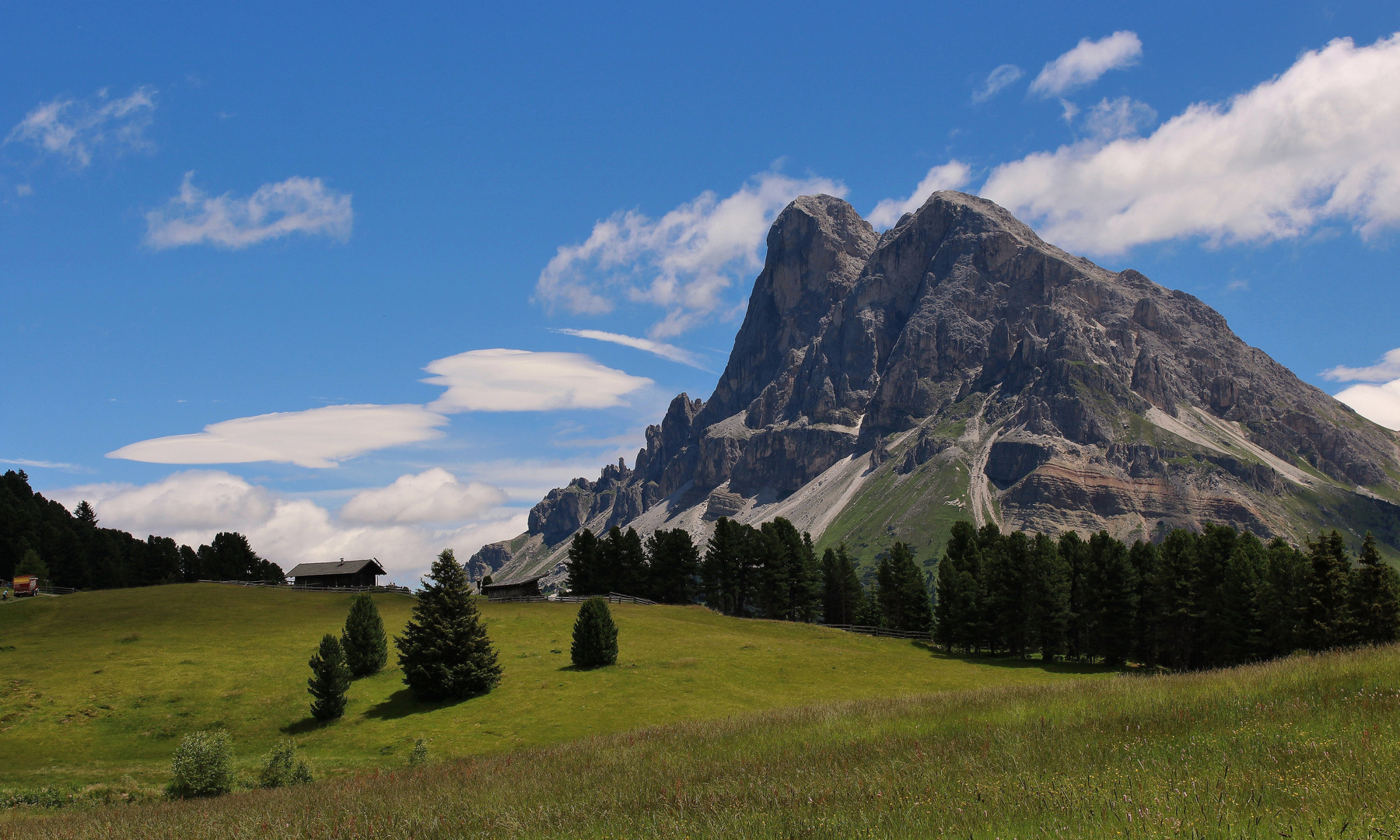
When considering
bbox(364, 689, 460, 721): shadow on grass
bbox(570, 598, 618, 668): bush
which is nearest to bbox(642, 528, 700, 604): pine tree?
bbox(570, 598, 618, 668): bush

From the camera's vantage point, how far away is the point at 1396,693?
13094 mm

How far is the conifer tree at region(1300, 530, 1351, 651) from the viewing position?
49.3 metres

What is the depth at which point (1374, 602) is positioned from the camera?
160 ft

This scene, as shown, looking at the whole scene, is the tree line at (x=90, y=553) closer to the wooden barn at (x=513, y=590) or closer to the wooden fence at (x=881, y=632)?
the wooden barn at (x=513, y=590)

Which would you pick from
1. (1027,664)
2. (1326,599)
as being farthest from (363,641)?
(1326,599)

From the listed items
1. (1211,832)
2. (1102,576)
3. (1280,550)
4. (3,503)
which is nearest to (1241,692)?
(1211,832)

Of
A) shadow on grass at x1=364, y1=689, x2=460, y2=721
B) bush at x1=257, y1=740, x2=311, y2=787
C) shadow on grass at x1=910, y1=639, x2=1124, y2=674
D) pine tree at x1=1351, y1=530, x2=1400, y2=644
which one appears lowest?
shadow on grass at x1=910, y1=639, x2=1124, y2=674

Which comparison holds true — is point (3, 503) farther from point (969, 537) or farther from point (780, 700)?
point (969, 537)

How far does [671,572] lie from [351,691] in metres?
59.7

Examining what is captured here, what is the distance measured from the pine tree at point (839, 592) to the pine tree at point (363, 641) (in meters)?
68.7

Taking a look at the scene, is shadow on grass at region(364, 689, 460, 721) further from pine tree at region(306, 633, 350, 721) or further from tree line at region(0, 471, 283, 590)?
tree line at region(0, 471, 283, 590)

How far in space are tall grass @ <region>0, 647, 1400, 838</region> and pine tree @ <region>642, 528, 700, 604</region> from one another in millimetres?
89821

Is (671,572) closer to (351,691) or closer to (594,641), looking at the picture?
(594,641)

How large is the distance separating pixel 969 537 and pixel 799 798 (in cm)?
9891
